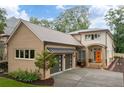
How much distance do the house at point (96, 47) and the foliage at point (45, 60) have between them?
6.35m

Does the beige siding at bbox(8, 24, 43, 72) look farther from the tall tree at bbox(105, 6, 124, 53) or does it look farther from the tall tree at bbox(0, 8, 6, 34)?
the tall tree at bbox(105, 6, 124, 53)

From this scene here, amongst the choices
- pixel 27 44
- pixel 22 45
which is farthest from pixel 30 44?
pixel 22 45

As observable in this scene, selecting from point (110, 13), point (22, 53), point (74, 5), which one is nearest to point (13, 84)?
point (22, 53)

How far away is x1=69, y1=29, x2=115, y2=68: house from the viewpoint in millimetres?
19087

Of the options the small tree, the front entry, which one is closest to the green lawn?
the small tree

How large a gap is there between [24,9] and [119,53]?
7013 mm

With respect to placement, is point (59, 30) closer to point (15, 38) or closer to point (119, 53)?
point (15, 38)

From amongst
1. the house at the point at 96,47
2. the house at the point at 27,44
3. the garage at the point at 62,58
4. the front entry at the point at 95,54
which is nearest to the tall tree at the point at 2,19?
the house at the point at 27,44

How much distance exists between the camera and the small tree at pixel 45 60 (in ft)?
41.7

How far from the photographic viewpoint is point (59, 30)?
14.8 metres

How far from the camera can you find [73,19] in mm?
14562

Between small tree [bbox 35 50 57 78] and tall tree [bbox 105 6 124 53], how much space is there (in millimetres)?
4316
